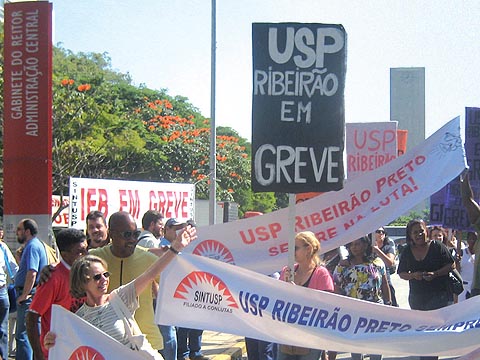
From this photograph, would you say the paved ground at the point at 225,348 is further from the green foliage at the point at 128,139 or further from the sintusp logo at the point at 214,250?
the green foliage at the point at 128,139

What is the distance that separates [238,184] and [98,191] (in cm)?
3173

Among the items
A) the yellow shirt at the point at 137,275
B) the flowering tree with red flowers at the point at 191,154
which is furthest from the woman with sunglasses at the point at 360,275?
the flowering tree with red flowers at the point at 191,154

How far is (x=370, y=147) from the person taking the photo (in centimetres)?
1148

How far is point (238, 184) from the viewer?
44156 mm

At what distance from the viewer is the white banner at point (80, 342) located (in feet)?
14.5

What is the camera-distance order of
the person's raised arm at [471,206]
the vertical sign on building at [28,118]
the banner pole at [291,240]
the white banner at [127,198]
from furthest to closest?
the vertical sign on building at [28,118] → the white banner at [127,198] → the person's raised arm at [471,206] → the banner pole at [291,240]

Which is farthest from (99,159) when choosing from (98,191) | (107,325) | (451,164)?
(107,325)

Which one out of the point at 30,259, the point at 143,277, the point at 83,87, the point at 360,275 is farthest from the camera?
the point at 83,87

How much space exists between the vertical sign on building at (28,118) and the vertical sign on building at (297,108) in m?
6.71

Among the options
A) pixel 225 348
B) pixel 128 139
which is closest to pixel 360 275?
pixel 225 348

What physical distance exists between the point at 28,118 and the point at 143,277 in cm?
796

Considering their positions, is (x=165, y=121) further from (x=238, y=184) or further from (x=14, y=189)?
(x=14, y=189)

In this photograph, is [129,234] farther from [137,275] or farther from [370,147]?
[370,147]

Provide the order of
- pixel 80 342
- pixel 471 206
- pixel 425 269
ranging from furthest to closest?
pixel 425 269 < pixel 471 206 < pixel 80 342
